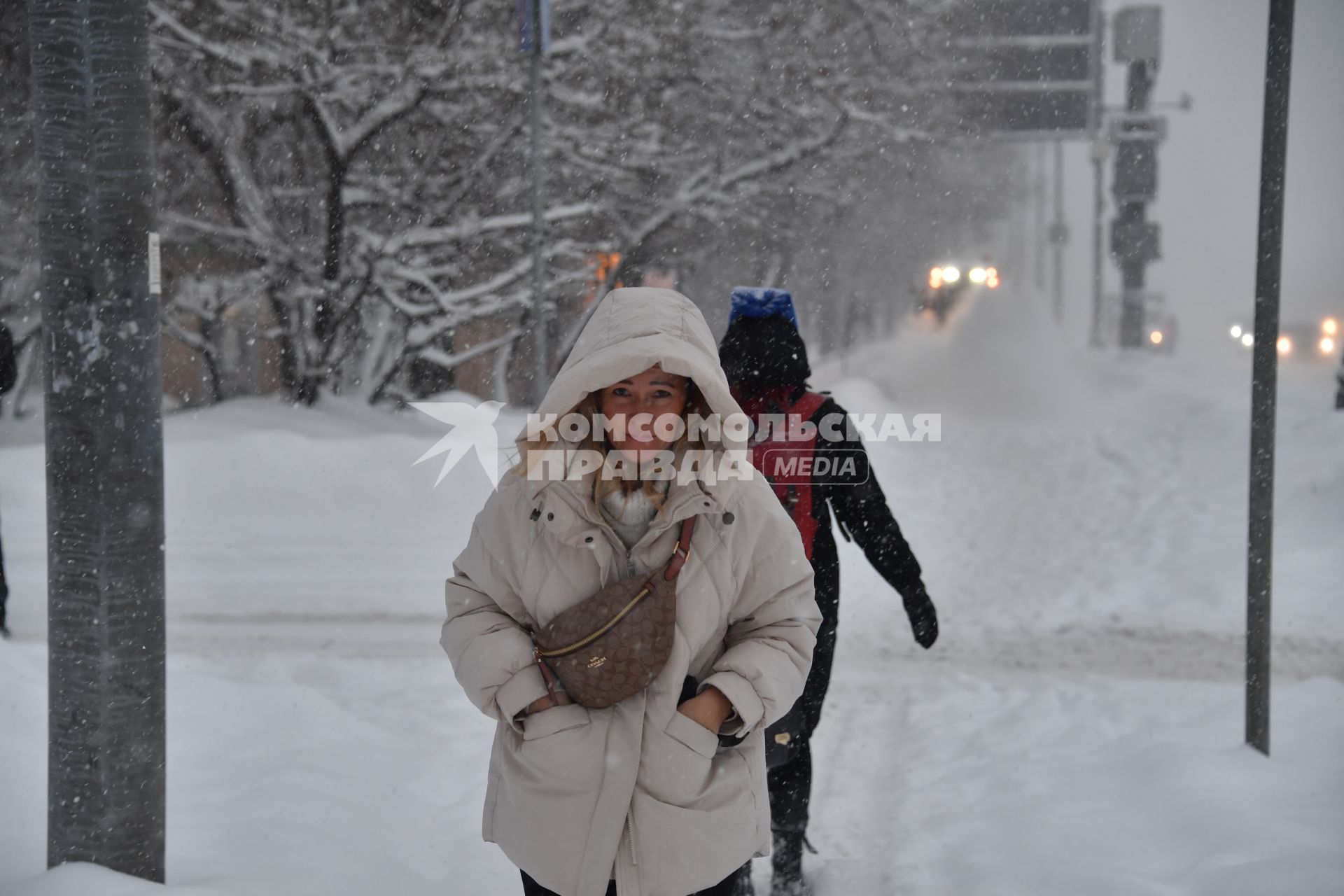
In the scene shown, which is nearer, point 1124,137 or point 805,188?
point 805,188

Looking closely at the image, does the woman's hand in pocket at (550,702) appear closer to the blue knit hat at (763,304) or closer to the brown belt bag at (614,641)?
the brown belt bag at (614,641)

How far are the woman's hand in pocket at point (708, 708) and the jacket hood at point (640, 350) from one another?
0.56m

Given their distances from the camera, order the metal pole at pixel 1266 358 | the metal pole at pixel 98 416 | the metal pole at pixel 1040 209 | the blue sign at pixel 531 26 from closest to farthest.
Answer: the metal pole at pixel 98 416 < the metal pole at pixel 1266 358 < the blue sign at pixel 531 26 < the metal pole at pixel 1040 209

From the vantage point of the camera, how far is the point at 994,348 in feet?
127

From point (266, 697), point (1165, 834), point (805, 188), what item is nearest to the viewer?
point (1165, 834)

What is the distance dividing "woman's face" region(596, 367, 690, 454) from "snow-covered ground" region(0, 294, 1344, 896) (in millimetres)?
2009

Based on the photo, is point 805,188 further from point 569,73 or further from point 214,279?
point 214,279

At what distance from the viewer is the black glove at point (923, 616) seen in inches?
156

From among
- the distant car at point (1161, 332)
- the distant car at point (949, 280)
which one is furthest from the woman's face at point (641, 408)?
the distant car at point (1161, 332)

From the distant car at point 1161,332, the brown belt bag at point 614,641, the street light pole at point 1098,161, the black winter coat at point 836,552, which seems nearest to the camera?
the brown belt bag at point 614,641

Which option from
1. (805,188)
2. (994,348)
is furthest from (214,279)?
(994,348)

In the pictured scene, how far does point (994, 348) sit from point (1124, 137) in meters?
12.2

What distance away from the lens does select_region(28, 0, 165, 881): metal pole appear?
3.23m

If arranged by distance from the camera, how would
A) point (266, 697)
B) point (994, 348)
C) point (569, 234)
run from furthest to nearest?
point (994, 348)
point (569, 234)
point (266, 697)
